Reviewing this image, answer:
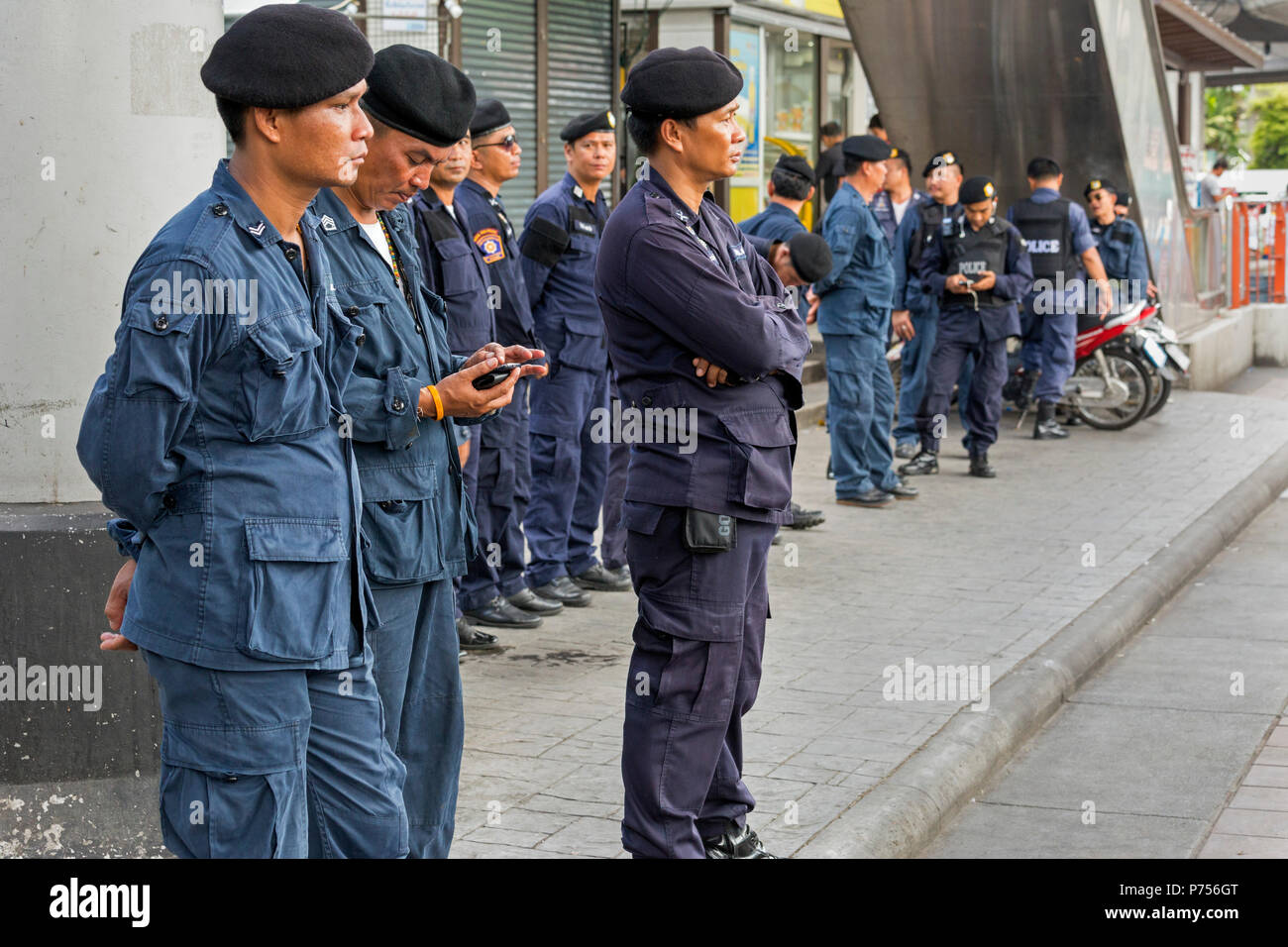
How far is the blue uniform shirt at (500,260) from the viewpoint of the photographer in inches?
271

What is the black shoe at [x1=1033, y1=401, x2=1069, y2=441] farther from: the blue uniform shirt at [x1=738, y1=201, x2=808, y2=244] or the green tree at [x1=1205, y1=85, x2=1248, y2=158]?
the green tree at [x1=1205, y1=85, x2=1248, y2=158]

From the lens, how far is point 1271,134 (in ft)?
216

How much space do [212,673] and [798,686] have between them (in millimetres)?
3762

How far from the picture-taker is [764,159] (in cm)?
→ 1842

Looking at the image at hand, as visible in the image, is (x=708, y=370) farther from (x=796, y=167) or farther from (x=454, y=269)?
(x=796, y=167)

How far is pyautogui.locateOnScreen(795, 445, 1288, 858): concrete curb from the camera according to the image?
4.73 meters

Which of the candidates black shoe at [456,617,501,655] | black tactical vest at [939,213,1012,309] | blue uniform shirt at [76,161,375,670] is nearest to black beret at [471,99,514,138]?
black shoe at [456,617,501,655]

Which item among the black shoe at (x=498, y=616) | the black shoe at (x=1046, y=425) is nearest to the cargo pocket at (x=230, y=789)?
the black shoe at (x=498, y=616)

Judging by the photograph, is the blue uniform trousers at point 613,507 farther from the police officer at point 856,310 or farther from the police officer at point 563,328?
the police officer at point 856,310

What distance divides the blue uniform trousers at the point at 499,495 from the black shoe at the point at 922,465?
471 cm

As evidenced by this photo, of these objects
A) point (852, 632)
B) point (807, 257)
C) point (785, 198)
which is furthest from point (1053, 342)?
point (807, 257)

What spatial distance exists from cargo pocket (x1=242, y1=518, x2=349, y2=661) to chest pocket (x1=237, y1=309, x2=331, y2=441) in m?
0.16
